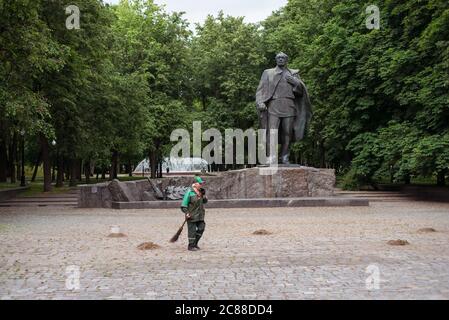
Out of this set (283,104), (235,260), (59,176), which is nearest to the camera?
(235,260)

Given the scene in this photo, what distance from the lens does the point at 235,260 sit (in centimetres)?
1002

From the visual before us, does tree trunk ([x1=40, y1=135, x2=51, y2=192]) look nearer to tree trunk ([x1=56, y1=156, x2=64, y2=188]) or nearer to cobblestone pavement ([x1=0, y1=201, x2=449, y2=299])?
tree trunk ([x1=56, y1=156, x2=64, y2=188])

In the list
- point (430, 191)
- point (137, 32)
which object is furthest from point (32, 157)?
point (430, 191)

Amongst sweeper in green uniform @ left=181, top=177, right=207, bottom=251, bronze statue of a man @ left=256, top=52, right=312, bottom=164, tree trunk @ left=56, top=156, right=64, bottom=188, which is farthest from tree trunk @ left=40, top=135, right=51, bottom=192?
sweeper in green uniform @ left=181, top=177, right=207, bottom=251

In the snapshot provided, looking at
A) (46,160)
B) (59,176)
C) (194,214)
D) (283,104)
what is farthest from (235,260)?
(59,176)

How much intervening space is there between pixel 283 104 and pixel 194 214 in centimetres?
1230

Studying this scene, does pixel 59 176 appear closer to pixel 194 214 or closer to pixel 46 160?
pixel 46 160

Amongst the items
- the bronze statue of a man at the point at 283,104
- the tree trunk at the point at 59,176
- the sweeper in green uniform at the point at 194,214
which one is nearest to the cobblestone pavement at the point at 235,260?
the sweeper in green uniform at the point at 194,214

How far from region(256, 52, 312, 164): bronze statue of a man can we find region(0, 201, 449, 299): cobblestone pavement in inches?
248

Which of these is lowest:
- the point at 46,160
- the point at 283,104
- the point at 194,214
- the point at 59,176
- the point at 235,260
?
the point at 235,260

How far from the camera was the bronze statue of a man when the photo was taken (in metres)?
23.1

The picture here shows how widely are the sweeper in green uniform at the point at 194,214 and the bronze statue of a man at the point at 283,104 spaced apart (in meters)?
11.6

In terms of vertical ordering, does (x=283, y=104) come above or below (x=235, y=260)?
above

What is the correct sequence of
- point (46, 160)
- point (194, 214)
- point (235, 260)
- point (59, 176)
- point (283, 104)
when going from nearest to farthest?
point (235, 260)
point (194, 214)
point (283, 104)
point (46, 160)
point (59, 176)
